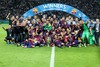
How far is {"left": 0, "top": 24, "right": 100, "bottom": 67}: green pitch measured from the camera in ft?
44.1

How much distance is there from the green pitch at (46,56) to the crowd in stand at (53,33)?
64 centimetres

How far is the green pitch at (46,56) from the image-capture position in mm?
13430

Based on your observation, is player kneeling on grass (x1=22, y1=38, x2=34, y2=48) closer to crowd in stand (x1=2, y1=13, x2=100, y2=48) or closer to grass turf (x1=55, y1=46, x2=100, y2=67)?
crowd in stand (x1=2, y1=13, x2=100, y2=48)

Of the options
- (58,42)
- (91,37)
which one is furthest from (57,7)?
(58,42)

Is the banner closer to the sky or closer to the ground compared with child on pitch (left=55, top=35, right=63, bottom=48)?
closer to the sky

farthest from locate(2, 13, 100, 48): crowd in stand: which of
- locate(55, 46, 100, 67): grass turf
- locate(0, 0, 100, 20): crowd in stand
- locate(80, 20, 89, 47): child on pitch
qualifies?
locate(0, 0, 100, 20): crowd in stand

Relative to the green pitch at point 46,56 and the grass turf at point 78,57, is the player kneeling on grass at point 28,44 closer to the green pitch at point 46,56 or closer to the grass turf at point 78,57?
the green pitch at point 46,56

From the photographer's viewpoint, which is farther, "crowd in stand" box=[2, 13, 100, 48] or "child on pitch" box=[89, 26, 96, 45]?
"child on pitch" box=[89, 26, 96, 45]

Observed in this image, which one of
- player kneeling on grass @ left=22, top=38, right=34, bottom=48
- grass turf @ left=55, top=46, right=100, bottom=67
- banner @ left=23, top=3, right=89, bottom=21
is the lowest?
grass turf @ left=55, top=46, right=100, bottom=67

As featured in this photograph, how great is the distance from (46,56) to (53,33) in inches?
135

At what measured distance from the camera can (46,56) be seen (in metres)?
15.3

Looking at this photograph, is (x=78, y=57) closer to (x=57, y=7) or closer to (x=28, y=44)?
(x=28, y=44)

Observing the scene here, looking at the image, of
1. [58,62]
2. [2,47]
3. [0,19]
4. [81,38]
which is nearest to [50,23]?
[81,38]

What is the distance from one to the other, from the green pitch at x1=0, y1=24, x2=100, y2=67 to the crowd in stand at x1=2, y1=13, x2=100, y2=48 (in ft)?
2.11
